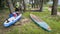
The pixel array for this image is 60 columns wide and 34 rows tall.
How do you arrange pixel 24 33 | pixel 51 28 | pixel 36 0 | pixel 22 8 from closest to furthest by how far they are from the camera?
pixel 24 33 < pixel 51 28 < pixel 22 8 < pixel 36 0

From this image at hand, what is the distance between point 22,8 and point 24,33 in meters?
10.5

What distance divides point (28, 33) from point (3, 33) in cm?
147

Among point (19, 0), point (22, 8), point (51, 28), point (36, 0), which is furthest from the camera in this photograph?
point (36, 0)

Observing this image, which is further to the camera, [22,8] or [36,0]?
[36,0]

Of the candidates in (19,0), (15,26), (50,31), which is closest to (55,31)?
(50,31)

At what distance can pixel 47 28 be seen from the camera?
999 centimetres

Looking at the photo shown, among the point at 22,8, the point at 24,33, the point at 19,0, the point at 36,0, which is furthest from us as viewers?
the point at 36,0

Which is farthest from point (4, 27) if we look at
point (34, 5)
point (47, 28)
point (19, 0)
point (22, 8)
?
point (34, 5)

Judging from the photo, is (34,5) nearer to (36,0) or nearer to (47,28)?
(36,0)

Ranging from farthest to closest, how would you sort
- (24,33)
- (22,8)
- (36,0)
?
1. (36,0)
2. (22,8)
3. (24,33)

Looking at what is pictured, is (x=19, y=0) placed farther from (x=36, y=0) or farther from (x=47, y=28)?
(x=47, y=28)

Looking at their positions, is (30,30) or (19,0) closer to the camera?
(30,30)

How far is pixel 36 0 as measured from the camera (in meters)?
25.9

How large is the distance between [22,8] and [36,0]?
6469mm
